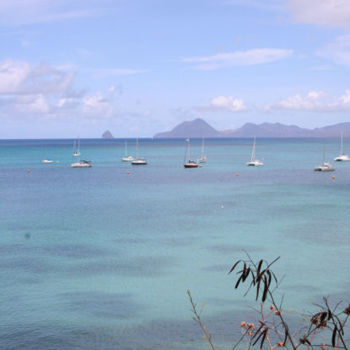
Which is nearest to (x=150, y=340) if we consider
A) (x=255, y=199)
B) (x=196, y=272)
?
(x=196, y=272)

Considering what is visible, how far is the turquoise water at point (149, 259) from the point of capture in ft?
71.6

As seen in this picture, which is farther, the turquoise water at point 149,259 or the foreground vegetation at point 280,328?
the turquoise water at point 149,259

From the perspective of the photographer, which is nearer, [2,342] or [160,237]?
[2,342]

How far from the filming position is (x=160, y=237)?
3906 cm

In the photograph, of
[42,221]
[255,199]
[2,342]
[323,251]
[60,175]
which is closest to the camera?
[2,342]

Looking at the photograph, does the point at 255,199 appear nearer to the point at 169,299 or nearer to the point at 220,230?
the point at 220,230

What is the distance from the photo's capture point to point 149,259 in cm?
3253

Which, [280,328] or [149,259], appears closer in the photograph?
[280,328]

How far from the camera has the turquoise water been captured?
2181 cm

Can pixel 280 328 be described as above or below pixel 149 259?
below

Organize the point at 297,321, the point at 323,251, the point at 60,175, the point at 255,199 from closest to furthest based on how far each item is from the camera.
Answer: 1. the point at 297,321
2. the point at 323,251
3. the point at 255,199
4. the point at 60,175

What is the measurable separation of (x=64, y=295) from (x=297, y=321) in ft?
38.5

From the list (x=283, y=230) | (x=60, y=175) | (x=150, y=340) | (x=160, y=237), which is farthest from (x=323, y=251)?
(x=60, y=175)

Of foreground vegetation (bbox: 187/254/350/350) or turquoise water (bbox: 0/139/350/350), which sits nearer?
foreground vegetation (bbox: 187/254/350/350)
